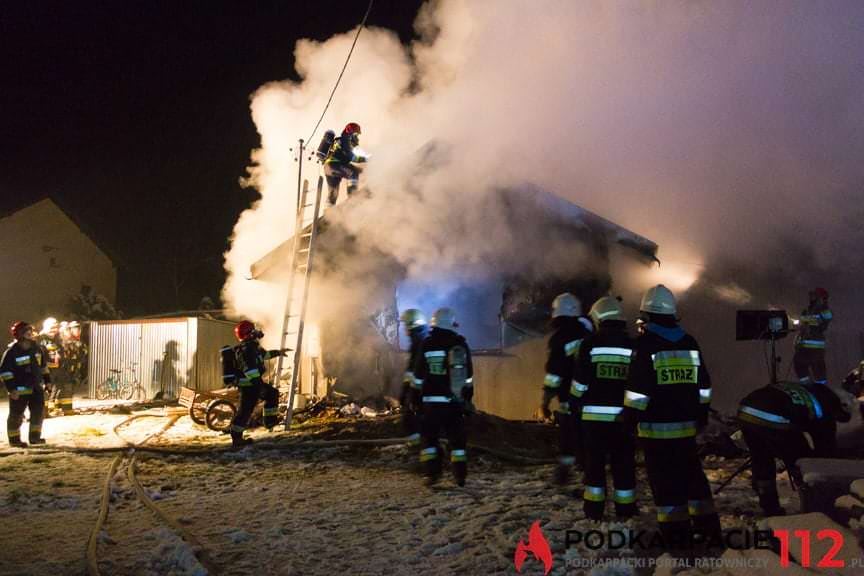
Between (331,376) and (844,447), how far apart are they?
7.79 meters

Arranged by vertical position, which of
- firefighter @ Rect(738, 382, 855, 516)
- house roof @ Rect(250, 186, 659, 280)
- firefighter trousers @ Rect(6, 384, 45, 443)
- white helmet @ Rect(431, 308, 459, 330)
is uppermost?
house roof @ Rect(250, 186, 659, 280)

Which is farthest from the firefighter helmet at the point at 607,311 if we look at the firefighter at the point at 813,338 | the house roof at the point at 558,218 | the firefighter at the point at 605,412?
the house roof at the point at 558,218

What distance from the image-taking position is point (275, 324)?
12422 millimetres

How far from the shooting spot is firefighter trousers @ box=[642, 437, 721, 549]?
148 inches

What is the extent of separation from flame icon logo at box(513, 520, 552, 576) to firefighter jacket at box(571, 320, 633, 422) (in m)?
0.96

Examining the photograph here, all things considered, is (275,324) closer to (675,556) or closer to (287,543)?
(287,543)

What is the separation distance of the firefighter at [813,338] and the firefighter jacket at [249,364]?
7.58m

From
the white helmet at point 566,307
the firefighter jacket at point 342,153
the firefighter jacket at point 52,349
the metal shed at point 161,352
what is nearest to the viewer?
the white helmet at point 566,307

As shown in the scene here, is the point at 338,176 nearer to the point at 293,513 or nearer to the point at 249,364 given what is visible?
the point at 249,364

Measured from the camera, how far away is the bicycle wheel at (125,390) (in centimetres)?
1548

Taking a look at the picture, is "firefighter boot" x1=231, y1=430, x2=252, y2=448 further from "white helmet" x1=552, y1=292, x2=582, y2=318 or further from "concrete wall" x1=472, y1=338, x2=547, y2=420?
"white helmet" x1=552, y1=292, x2=582, y2=318

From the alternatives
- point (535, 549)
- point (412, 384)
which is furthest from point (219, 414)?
point (535, 549)

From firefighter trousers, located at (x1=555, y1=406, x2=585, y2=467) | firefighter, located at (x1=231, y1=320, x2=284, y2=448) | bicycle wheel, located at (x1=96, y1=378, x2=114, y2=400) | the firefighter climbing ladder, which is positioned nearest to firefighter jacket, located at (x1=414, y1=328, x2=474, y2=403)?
firefighter trousers, located at (x1=555, y1=406, x2=585, y2=467)

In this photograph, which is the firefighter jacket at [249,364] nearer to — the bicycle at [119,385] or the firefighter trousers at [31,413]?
the firefighter trousers at [31,413]
